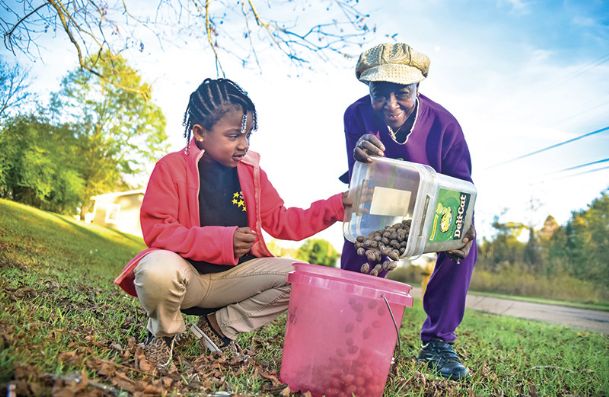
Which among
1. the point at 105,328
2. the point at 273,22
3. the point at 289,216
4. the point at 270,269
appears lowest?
the point at 105,328

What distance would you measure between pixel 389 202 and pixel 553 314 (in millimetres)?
7336

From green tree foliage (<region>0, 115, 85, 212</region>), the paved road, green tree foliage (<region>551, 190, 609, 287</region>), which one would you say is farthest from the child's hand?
green tree foliage (<region>551, 190, 609, 287</region>)

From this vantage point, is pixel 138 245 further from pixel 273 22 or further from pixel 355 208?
pixel 355 208

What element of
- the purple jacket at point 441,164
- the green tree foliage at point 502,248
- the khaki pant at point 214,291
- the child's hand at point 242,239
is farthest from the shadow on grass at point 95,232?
the green tree foliage at point 502,248

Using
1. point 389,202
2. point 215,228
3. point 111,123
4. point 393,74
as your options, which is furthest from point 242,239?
point 111,123

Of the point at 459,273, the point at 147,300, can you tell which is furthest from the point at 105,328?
the point at 459,273

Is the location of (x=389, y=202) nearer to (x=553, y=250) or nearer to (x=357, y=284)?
(x=357, y=284)

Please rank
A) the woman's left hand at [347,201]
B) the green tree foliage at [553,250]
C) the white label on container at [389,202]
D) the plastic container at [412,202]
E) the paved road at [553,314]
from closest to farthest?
the plastic container at [412,202] → the woman's left hand at [347,201] → the white label on container at [389,202] → the paved road at [553,314] → the green tree foliage at [553,250]

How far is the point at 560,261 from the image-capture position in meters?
13.5

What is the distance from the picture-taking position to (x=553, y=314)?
891cm

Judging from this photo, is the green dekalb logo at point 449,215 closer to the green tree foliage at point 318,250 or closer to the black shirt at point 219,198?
the black shirt at point 219,198

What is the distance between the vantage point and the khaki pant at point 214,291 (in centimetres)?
222

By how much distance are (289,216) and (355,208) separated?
1.11ft

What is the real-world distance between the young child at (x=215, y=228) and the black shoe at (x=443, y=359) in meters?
0.80
